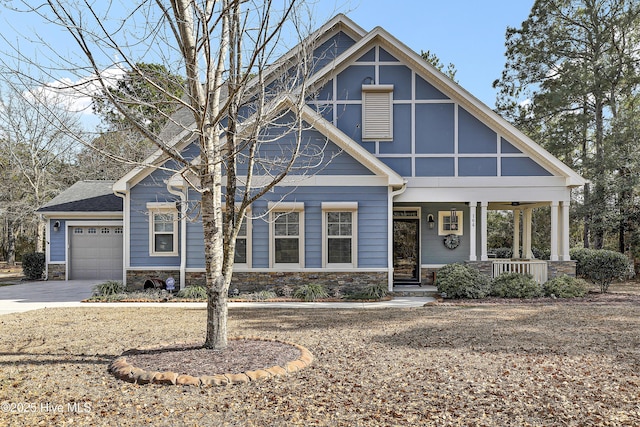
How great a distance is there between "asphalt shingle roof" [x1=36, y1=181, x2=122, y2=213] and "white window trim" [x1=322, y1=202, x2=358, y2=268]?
8.65m

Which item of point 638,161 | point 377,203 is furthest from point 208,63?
point 638,161

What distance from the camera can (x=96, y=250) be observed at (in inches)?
704

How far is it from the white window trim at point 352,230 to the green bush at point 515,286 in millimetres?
3733

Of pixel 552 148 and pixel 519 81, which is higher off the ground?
pixel 519 81

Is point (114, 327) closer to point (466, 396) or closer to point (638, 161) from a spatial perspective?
point (466, 396)

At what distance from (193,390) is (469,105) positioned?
1166cm

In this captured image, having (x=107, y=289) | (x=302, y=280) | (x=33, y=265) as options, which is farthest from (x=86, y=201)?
(x=302, y=280)

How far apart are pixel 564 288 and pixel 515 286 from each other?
126cm

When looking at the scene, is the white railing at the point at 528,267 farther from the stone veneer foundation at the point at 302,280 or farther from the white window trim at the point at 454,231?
the stone veneer foundation at the point at 302,280

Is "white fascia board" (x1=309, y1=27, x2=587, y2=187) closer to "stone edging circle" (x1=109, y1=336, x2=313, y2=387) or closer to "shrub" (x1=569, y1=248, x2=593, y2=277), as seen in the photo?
"shrub" (x1=569, y1=248, x2=593, y2=277)

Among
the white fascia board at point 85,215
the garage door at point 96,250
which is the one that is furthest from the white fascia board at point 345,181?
the garage door at point 96,250

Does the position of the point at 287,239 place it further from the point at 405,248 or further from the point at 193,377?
the point at 193,377

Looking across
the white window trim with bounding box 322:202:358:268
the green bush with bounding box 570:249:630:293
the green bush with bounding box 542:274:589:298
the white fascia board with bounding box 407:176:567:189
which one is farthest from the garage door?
the green bush with bounding box 570:249:630:293

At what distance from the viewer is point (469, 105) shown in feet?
45.9
